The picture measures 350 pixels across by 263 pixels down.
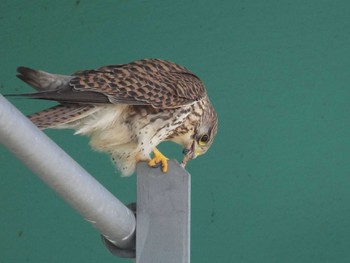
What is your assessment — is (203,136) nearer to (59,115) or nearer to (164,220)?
(59,115)

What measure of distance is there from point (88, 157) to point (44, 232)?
14.0 inches

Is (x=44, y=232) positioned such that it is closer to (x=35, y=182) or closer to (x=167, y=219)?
(x=35, y=182)

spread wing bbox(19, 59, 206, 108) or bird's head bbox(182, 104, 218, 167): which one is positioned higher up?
spread wing bbox(19, 59, 206, 108)

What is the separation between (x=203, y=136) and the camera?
4.01 metres

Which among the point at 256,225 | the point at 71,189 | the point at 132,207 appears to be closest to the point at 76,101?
the point at 132,207

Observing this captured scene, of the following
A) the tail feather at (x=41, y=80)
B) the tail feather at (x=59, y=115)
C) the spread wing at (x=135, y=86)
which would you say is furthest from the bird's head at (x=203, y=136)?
the tail feather at (x=41, y=80)

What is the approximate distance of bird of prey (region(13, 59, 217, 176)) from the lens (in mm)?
3297

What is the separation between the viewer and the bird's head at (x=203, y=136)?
12.9ft

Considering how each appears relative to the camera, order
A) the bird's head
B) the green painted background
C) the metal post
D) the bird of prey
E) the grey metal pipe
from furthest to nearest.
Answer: the green painted background, the bird's head, the bird of prey, the metal post, the grey metal pipe

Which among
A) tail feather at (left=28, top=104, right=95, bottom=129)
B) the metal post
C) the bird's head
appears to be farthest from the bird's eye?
the metal post

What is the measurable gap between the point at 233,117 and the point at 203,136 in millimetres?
370

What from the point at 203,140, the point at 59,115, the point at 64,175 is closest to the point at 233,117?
the point at 203,140

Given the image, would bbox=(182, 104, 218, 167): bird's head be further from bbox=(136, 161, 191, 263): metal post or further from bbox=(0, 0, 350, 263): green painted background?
bbox=(136, 161, 191, 263): metal post

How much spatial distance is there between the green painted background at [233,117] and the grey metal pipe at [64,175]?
6.01 ft
